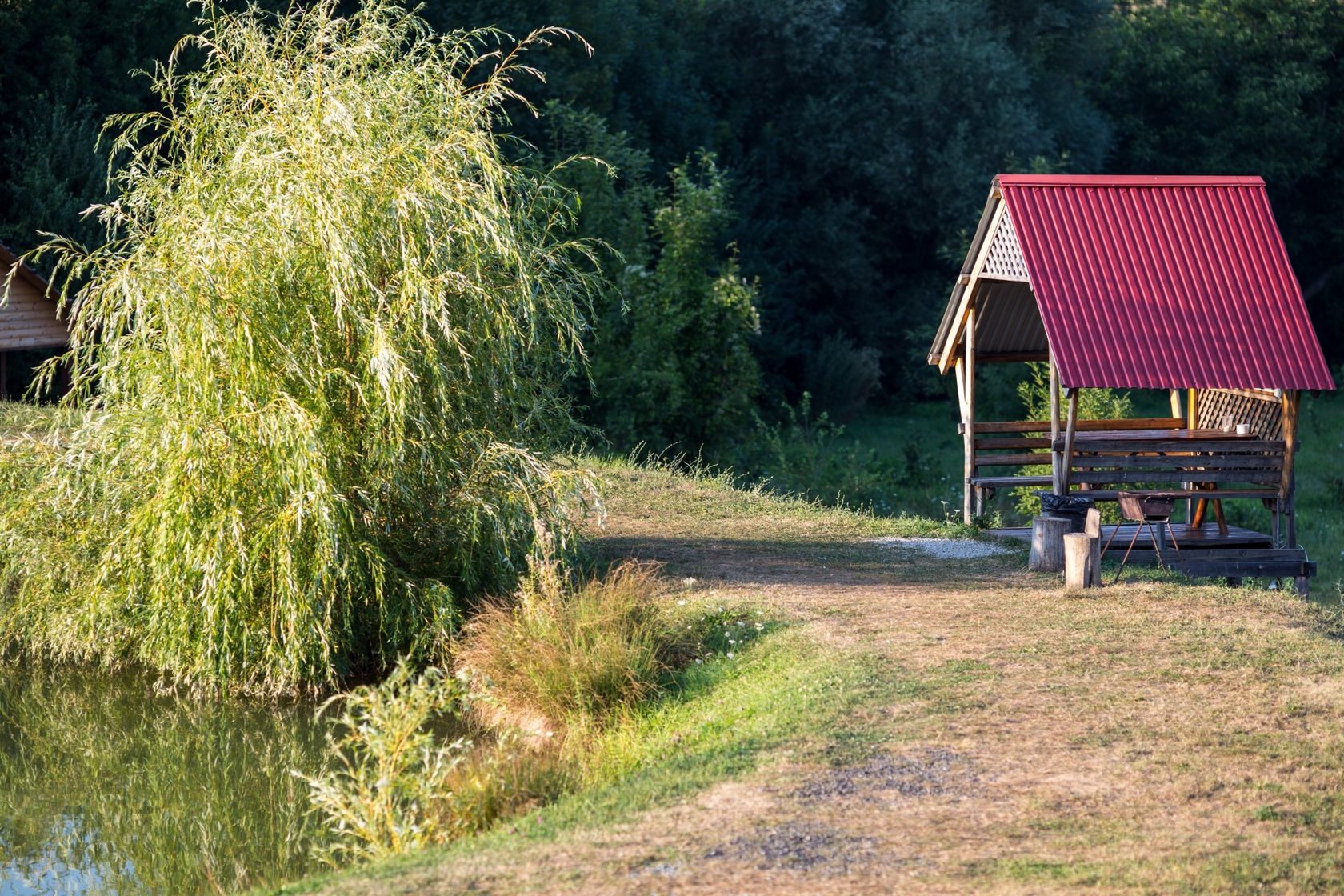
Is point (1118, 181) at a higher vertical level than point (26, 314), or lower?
higher

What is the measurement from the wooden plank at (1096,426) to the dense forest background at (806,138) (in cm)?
667

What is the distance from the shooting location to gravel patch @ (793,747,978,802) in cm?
634

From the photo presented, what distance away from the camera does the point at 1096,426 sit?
15.1m

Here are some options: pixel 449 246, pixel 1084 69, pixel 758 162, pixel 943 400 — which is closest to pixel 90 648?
pixel 449 246

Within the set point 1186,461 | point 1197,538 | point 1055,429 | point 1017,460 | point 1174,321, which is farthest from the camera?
→ point 1017,460

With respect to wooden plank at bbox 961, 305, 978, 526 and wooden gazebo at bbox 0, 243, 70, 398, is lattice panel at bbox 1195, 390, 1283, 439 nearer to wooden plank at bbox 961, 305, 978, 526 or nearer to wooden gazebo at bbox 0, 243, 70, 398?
wooden plank at bbox 961, 305, 978, 526

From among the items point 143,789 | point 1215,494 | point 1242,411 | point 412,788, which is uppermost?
point 1242,411

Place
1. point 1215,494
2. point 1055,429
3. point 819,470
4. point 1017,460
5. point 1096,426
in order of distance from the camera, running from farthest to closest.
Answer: point 819,470 < point 1017,460 < point 1096,426 < point 1055,429 < point 1215,494

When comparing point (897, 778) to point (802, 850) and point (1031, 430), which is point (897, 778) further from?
point (1031, 430)

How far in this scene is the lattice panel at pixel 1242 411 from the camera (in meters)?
13.5

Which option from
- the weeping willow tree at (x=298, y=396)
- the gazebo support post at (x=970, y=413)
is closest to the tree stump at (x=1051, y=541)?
the weeping willow tree at (x=298, y=396)

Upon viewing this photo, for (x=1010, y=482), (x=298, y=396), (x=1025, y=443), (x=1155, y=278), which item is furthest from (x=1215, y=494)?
(x=298, y=396)

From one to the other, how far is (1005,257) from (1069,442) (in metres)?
2.20

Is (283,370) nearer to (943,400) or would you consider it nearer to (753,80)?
(753,80)
